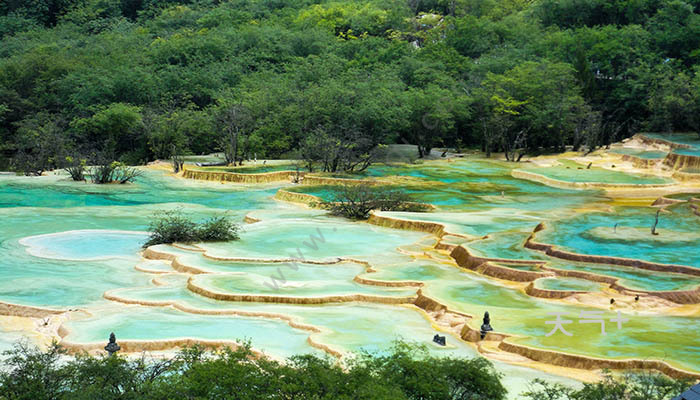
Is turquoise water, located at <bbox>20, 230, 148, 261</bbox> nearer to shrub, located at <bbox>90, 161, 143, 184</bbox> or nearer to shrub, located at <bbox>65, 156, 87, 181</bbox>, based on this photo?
shrub, located at <bbox>90, 161, 143, 184</bbox>

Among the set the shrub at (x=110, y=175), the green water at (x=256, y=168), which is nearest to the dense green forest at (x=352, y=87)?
the shrub at (x=110, y=175)

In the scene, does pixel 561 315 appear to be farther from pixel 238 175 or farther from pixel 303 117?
pixel 303 117

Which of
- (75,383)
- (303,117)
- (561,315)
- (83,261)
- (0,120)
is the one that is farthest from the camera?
(0,120)

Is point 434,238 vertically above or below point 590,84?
below

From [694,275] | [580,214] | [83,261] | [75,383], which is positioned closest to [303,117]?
[580,214]

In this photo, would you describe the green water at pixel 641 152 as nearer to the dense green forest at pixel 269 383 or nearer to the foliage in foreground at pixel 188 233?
the foliage in foreground at pixel 188 233

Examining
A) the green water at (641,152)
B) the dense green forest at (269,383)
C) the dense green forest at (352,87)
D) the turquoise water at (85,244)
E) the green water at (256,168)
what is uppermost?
the dense green forest at (352,87)
